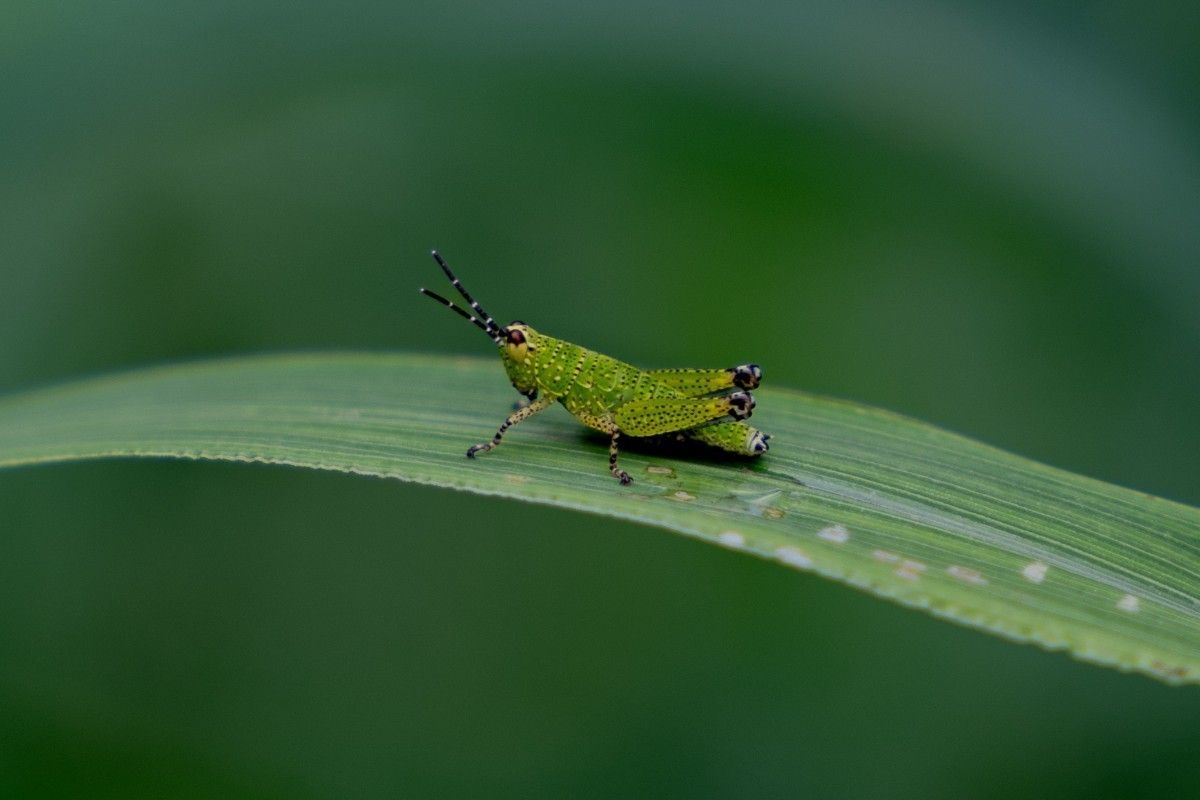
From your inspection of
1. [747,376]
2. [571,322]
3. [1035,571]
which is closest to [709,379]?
[747,376]

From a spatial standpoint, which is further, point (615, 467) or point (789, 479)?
point (615, 467)

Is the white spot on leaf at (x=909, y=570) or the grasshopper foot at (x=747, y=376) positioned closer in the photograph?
the white spot on leaf at (x=909, y=570)

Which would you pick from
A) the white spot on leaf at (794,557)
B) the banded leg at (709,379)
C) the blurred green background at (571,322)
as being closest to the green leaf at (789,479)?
the white spot on leaf at (794,557)

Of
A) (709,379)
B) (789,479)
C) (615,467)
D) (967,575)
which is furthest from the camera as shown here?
(709,379)

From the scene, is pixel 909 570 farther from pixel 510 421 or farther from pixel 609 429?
pixel 510 421

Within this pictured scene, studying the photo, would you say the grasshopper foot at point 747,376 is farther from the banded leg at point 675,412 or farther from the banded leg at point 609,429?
the banded leg at point 609,429

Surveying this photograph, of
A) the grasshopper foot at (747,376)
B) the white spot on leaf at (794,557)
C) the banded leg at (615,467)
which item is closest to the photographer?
the white spot on leaf at (794,557)

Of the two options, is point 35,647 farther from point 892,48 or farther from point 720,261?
point 892,48

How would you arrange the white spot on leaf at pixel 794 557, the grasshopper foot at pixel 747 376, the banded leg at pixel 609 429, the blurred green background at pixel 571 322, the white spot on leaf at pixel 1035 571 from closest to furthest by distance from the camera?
the white spot on leaf at pixel 794 557
the white spot on leaf at pixel 1035 571
the banded leg at pixel 609 429
the grasshopper foot at pixel 747 376
the blurred green background at pixel 571 322
